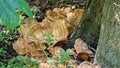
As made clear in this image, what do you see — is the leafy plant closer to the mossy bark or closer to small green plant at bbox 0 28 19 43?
the mossy bark

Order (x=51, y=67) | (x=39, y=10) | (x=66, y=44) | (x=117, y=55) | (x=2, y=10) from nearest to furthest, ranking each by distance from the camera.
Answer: (x=2, y=10) → (x=51, y=67) → (x=117, y=55) → (x=66, y=44) → (x=39, y=10)

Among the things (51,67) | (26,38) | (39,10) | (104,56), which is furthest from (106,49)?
(39,10)

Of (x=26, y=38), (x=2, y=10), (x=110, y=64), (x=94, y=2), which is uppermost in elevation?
(x=2, y=10)

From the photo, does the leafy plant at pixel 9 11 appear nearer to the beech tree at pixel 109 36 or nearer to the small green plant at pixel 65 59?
the small green plant at pixel 65 59

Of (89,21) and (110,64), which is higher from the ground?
(89,21)

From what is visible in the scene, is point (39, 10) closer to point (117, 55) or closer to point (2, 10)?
point (117, 55)

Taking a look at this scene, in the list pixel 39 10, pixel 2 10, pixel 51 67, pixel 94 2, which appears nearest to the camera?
pixel 2 10

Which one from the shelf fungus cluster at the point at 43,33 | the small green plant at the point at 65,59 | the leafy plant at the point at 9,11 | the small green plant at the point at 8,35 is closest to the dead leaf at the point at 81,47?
the shelf fungus cluster at the point at 43,33
